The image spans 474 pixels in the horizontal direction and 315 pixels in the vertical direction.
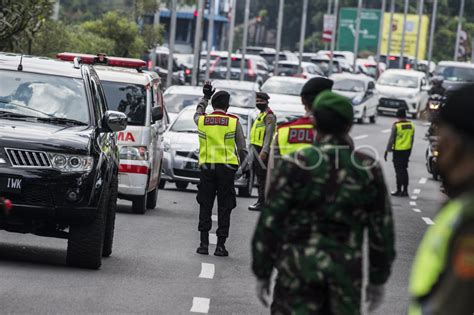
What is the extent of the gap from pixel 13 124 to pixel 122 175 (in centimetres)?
656

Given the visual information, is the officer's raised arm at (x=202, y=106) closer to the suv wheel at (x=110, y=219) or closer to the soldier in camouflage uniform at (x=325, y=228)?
the suv wheel at (x=110, y=219)

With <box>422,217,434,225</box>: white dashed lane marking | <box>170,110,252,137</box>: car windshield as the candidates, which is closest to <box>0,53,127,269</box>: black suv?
<box>422,217,434,225</box>: white dashed lane marking

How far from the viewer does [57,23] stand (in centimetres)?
3316

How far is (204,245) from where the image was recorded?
14328 millimetres

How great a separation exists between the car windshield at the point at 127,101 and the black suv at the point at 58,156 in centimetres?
567

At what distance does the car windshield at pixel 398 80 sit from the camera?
187ft

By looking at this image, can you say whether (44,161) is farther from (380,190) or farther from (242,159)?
(380,190)

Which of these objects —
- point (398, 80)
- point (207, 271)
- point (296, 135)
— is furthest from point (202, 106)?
point (398, 80)

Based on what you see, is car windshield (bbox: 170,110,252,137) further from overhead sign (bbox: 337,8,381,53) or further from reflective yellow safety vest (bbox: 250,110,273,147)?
overhead sign (bbox: 337,8,381,53)

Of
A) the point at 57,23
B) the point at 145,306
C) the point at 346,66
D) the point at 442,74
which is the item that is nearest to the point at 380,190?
the point at 145,306

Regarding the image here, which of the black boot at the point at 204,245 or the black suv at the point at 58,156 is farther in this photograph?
the black boot at the point at 204,245

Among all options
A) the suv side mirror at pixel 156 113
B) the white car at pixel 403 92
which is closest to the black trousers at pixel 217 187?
the suv side mirror at pixel 156 113

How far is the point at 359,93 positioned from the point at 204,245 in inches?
1479

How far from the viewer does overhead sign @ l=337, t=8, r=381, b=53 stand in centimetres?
9550
